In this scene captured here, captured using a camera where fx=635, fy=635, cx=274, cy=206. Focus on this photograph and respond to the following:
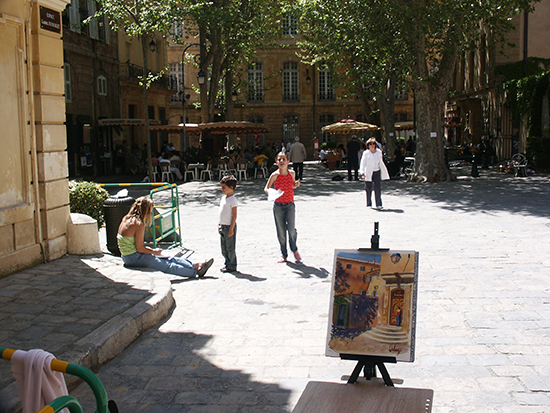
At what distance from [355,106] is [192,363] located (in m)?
48.6

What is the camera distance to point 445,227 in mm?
11914

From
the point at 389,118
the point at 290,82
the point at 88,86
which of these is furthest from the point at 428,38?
the point at 290,82

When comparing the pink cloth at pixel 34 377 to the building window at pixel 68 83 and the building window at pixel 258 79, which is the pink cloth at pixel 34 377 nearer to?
the building window at pixel 68 83

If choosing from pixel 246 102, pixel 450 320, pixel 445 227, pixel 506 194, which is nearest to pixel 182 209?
pixel 445 227

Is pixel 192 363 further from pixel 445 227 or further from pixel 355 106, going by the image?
pixel 355 106

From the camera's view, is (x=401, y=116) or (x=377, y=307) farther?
(x=401, y=116)

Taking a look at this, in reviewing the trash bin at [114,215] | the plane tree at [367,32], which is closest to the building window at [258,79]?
the plane tree at [367,32]

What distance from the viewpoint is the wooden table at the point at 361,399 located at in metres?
2.99

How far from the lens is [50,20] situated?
877 centimetres

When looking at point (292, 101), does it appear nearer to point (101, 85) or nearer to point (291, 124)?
point (291, 124)

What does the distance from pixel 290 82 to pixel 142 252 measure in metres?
45.1

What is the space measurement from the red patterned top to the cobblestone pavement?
93 centimetres

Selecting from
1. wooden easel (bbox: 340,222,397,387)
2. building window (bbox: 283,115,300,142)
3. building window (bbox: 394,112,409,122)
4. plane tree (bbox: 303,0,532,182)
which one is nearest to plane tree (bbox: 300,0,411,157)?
plane tree (bbox: 303,0,532,182)

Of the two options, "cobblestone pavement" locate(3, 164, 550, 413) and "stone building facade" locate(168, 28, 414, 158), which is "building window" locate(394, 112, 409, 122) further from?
"cobblestone pavement" locate(3, 164, 550, 413)
